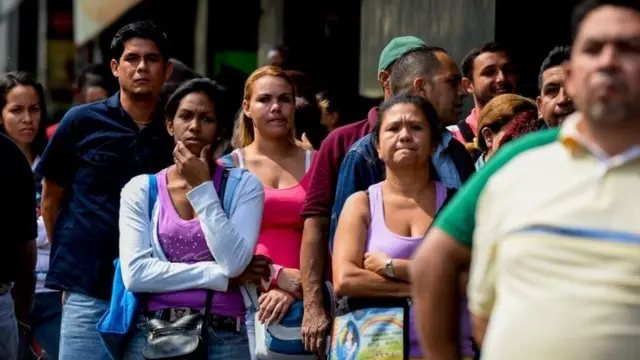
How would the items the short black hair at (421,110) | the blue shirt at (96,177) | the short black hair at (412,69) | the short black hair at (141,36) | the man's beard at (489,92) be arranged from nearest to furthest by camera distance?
the short black hair at (421,110) → the short black hair at (412,69) → the blue shirt at (96,177) → the short black hair at (141,36) → the man's beard at (489,92)

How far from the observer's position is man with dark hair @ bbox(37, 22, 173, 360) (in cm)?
790

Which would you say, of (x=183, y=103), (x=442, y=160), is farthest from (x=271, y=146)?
(x=442, y=160)

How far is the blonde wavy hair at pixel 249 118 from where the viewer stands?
26.6 feet

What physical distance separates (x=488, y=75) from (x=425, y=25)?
264 cm

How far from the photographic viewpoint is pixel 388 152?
6711 mm

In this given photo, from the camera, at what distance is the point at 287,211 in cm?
776

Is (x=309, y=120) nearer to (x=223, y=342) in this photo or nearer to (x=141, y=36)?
(x=141, y=36)

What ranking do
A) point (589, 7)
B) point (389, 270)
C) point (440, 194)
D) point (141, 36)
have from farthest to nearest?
point (141, 36) → point (440, 194) → point (389, 270) → point (589, 7)

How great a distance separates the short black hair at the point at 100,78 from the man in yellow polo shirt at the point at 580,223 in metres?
9.44

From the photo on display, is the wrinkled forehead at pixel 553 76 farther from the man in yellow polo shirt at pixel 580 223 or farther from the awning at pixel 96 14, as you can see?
the awning at pixel 96 14

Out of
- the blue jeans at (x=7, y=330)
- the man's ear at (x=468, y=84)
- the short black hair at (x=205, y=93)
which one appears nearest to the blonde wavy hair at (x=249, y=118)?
the short black hair at (x=205, y=93)

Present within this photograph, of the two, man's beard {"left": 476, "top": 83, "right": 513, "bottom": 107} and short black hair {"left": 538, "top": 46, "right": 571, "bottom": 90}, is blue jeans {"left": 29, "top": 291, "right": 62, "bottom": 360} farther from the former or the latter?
short black hair {"left": 538, "top": 46, "right": 571, "bottom": 90}

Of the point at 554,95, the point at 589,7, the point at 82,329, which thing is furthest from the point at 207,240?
the point at 589,7

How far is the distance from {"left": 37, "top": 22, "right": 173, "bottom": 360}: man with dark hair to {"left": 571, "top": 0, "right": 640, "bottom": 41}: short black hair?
418 cm
